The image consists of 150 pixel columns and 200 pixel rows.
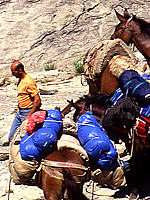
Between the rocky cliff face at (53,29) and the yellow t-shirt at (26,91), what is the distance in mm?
9707

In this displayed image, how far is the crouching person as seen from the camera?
3.45m

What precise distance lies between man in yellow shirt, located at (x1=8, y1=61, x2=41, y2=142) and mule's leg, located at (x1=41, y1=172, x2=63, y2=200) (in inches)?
61.1

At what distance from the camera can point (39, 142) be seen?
3328 millimetres

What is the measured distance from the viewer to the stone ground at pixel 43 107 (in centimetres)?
438

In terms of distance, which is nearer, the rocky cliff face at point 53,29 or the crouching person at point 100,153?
the crouching person at point 100,153

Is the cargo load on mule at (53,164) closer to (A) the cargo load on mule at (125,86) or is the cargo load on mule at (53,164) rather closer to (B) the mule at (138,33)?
(A) the cargo load on mule at (125,86)

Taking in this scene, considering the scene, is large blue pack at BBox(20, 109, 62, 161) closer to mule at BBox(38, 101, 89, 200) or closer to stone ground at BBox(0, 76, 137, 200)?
mule at BBox(38, 101, 89, 200)

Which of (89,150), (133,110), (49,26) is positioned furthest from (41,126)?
(49,26)

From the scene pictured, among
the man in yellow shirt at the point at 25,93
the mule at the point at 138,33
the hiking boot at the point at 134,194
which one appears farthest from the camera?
the man in yellow shirt at the point at 25,93

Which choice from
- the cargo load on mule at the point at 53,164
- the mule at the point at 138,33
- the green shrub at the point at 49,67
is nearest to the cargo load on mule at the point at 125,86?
the mule at the point at 138,33

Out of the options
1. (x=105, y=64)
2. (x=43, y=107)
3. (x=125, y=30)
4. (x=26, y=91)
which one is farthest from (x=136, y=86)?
(x=43, y=107)

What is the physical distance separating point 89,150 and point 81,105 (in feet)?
3.06

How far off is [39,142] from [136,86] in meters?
1.33

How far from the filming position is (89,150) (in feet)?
11.3
